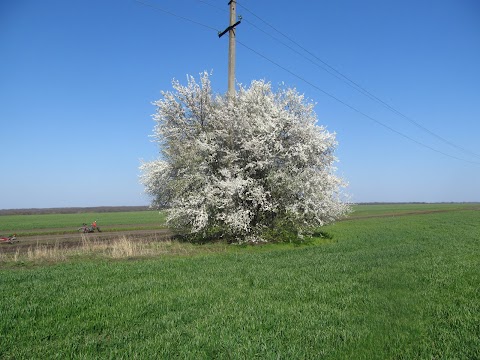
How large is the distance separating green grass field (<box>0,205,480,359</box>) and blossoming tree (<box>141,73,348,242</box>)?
35.3 ft

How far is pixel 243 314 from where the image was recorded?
297 inches

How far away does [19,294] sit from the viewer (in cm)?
994

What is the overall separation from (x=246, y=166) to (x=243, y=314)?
53.9ft

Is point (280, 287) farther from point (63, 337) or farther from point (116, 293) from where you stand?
point (63, 337)

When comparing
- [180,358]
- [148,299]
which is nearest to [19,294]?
[148,299]

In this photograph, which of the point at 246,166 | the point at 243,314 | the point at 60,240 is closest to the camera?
the point at 243,314

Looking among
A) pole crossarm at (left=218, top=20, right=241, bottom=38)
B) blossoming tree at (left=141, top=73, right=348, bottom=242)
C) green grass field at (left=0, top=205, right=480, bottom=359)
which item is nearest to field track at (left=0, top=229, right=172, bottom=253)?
blossoming tree at (left=141, top=73, right=348, bottom=242)

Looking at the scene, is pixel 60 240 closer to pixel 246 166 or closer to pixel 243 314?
pixel 246 166

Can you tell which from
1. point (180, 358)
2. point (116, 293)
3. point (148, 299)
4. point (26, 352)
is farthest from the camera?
point (116, 293)

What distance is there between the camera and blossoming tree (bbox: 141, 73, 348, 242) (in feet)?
76.7

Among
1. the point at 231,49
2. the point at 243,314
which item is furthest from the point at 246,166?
the point at 243,314

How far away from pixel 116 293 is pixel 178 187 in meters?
15.0

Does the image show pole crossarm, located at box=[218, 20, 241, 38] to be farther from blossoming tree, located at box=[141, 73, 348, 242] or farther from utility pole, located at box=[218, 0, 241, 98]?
blossoming tree, located at box=[141, 73, 348, 242]

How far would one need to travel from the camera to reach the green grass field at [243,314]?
5777mm
